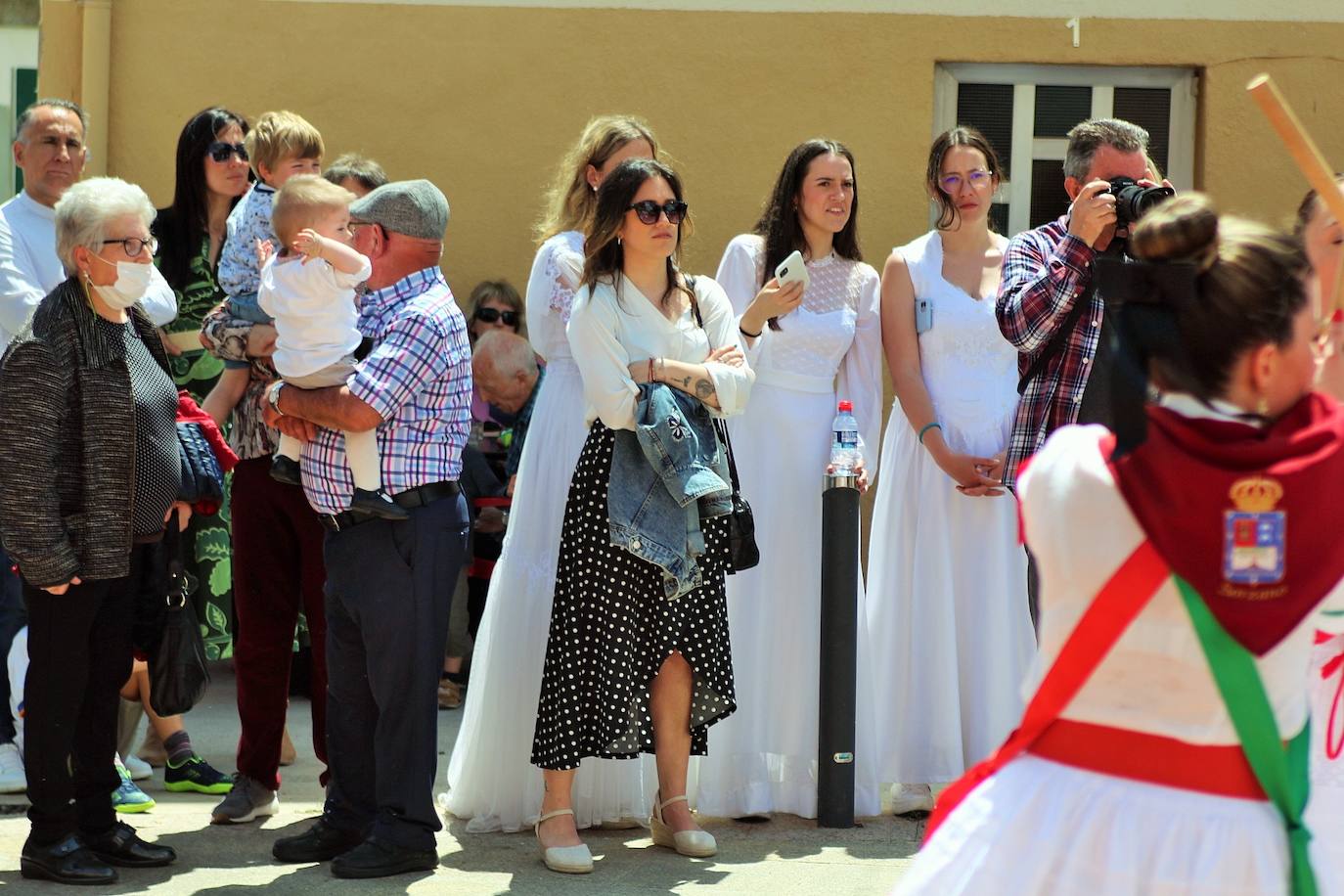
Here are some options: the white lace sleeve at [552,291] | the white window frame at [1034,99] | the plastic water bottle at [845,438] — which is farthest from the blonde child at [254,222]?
the white window frame at [1034,99]

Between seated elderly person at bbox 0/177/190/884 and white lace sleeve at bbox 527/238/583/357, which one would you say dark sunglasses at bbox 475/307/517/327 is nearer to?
white lace sleeve at bbox 527/238/583/357

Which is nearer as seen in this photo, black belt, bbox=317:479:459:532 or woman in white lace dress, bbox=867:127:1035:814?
black belt, bbox=317:479:459:532

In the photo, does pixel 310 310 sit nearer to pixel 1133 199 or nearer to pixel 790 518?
pixel 790 518

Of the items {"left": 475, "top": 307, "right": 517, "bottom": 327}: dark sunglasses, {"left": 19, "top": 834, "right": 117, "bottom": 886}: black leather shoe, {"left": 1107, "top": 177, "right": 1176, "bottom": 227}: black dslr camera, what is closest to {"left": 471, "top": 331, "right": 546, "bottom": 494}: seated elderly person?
{"left": 475, "top": 307, "right": 517, "bottom": 327}: dark sunglasses

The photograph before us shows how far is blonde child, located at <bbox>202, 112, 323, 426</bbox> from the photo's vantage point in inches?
222

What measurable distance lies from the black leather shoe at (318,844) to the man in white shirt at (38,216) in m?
1.77

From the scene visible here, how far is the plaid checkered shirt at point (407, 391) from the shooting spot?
478 centimetres

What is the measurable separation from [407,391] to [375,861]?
1.36m

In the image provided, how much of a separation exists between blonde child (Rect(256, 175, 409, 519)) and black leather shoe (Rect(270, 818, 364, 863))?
1029mm

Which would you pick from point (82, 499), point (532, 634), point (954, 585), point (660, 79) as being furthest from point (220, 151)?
point (954, 585)

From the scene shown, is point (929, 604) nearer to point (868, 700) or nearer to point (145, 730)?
point (868, 700)

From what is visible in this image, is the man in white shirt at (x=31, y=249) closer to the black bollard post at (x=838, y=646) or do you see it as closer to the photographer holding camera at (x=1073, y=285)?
the black bollard post at (x=838, y=646)

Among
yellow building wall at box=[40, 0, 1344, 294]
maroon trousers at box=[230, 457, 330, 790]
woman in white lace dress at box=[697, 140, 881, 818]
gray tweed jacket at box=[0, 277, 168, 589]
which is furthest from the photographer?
yellow building wall at box=[40, 0, 1344, 294]

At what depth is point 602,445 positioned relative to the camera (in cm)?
515
